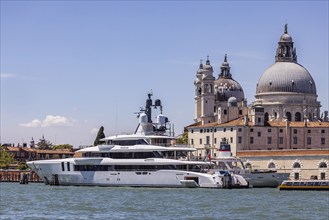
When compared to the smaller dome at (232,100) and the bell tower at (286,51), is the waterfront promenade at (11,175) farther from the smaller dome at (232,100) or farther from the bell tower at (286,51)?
the bell tower at (286,51)

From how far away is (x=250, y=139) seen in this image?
118188mm

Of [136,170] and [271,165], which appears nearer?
[136,170]

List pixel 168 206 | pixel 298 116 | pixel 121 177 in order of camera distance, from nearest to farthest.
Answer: pixel 168 206
pixel 121 177
pixel 298 116

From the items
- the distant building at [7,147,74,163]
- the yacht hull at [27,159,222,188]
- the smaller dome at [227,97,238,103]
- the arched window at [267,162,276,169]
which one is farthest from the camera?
the distant building at [7,147,74,163]

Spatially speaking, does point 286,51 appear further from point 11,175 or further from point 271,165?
point 11,175

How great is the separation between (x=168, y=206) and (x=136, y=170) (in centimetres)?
2895

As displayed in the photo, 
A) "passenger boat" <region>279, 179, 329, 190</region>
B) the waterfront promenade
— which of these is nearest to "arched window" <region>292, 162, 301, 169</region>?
"passenger boat" <region>279, 179, 329, 190</region>

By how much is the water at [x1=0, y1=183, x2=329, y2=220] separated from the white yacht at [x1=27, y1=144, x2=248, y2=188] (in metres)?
9.81

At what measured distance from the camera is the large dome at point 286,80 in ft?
436

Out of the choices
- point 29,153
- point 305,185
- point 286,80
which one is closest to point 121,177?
point 305,185

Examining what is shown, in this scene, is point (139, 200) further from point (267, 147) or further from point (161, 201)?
point (267, 147)

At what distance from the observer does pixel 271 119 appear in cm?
12988

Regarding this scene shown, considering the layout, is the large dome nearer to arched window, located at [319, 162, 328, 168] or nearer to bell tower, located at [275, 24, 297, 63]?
bell tower, located at [275, 24, 297, 63]

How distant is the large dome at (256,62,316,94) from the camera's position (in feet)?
436
